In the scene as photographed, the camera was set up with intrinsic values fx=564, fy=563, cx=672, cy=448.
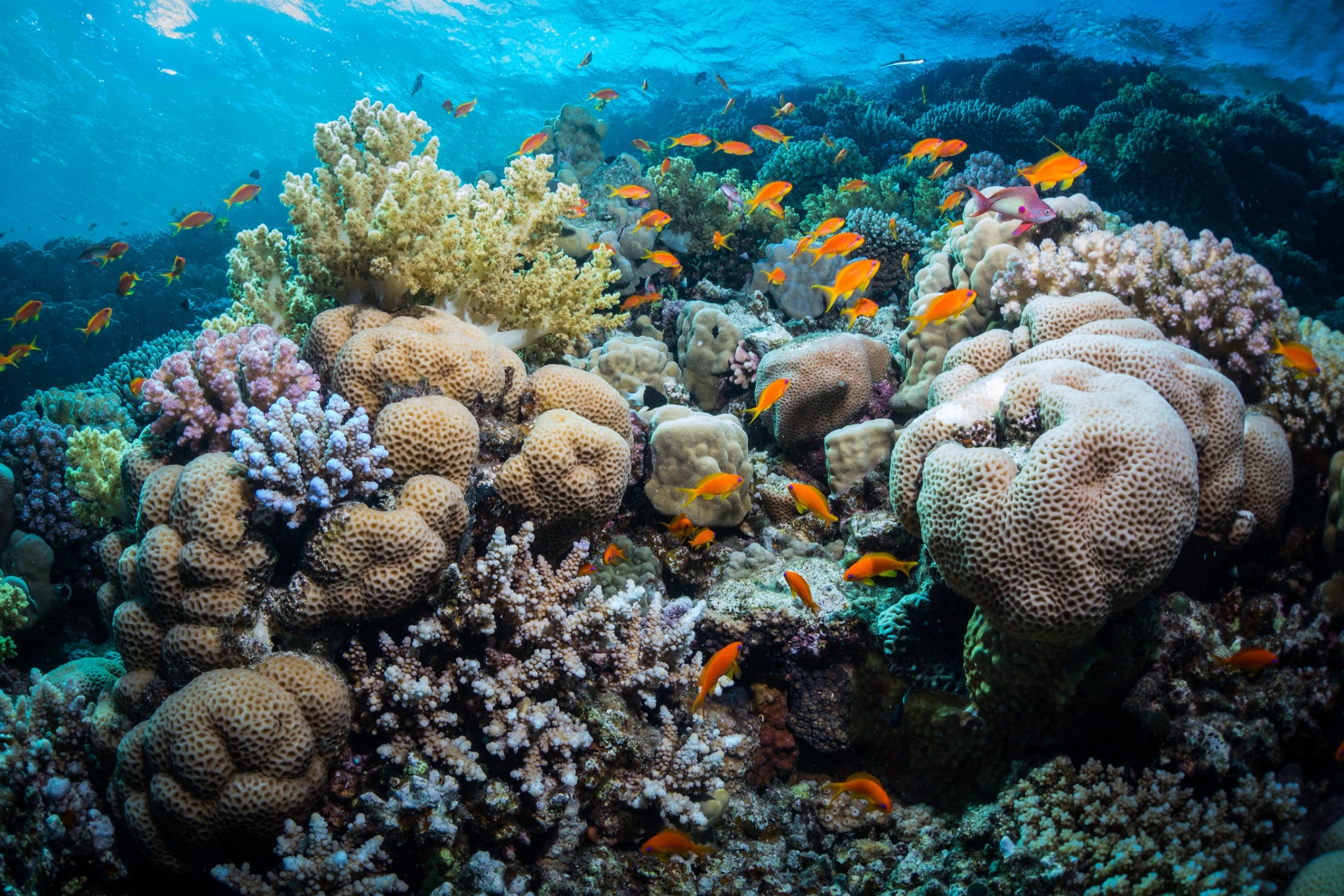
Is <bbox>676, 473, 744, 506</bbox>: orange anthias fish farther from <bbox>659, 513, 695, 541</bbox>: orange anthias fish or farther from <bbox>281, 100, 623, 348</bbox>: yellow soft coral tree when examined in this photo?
<bbox>281, 100, 623, 348</bbox>: yellow soft coral tree

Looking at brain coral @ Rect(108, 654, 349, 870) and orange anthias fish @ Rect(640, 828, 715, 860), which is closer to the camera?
brain coral @ Rect(108, 654, 349, 870)

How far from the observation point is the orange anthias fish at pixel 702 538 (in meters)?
Answer: 3.91

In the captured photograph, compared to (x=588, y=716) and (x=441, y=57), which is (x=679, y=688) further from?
(x=441, y=57)

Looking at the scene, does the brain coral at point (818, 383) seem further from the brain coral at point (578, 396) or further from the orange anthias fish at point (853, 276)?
the brain coral at point (578, 396)

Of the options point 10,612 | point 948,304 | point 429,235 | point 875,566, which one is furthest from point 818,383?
point 10,612

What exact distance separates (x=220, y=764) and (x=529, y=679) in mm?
1211

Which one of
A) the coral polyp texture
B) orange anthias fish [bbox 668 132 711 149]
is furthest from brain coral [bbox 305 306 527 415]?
orange anthias fish [bbox 668 132 711 149]

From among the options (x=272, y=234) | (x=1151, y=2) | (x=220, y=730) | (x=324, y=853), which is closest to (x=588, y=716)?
(x=324, y=853)

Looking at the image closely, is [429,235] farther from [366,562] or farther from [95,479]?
[95,479]

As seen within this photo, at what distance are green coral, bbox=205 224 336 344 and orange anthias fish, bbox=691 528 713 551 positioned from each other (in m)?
2.97

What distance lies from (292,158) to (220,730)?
240ft

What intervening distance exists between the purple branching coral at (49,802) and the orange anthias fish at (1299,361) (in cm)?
626

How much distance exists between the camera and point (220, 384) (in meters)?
2.98

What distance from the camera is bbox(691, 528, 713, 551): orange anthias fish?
3908 mm
